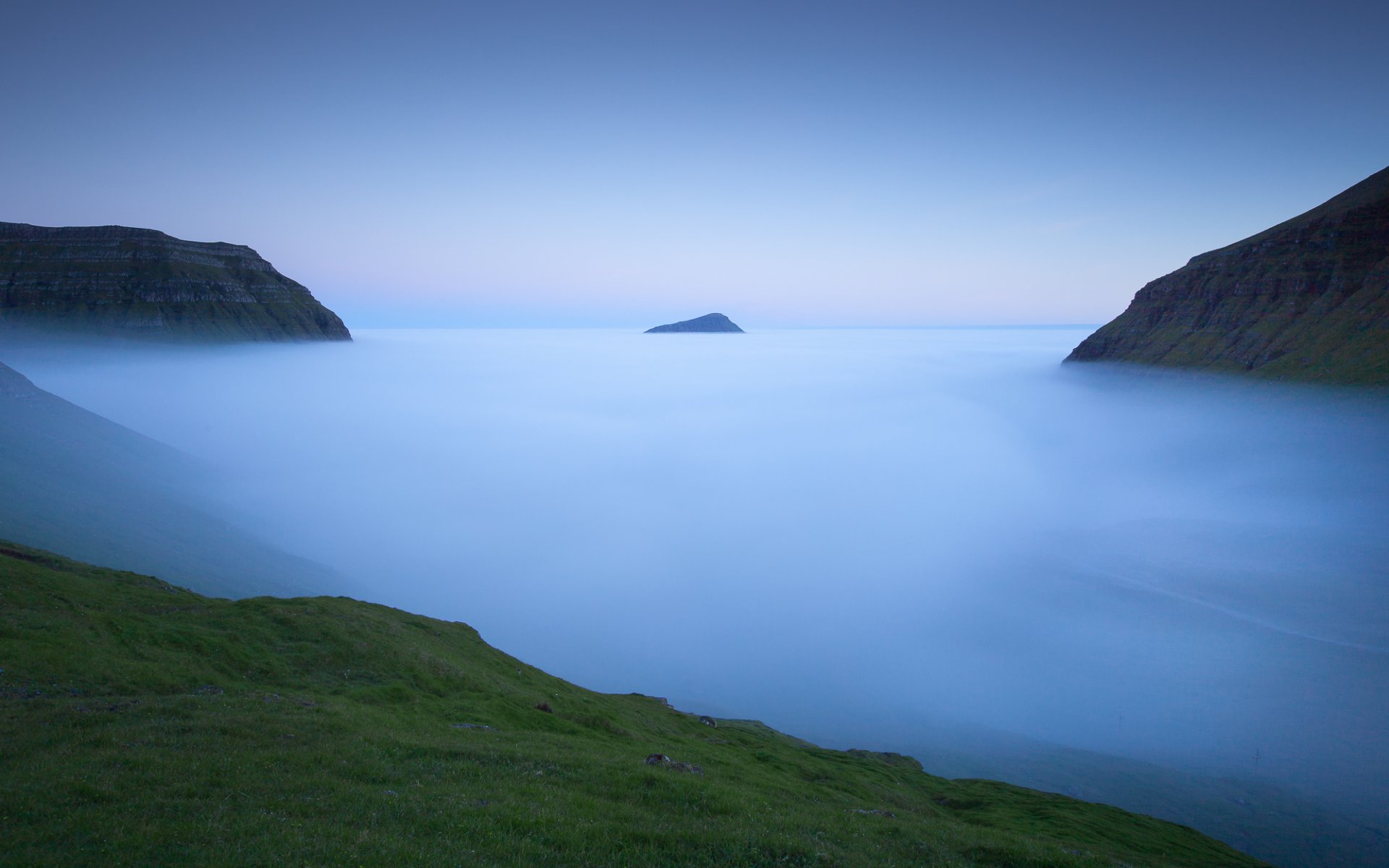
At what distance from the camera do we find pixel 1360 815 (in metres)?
73.6

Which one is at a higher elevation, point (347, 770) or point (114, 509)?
point (347, 770)

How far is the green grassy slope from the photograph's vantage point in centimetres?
1636

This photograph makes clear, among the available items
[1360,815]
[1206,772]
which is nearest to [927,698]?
[1206,772]

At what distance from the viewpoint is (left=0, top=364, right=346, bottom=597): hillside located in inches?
4001

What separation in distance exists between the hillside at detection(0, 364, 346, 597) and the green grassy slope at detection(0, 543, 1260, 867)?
65.2 metres

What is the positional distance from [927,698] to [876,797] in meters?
76.1

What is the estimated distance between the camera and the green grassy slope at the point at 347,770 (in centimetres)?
1636

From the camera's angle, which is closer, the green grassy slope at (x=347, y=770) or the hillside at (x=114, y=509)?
the green grassy slope at (x=347, y=770)

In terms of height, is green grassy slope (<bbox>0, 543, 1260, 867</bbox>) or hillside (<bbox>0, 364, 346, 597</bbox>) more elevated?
green grassy slope (<bbox>0, 543, 1260, 867</bbox>)

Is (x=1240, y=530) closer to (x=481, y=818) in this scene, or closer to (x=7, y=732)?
(x=481, y=818)

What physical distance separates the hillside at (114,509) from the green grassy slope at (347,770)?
214ft

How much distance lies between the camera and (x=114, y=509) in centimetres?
12675

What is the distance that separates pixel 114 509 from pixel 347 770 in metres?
149

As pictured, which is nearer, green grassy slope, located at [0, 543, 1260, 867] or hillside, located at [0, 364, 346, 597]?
green grassy slope, located at [0, 543, 1260, 867]
